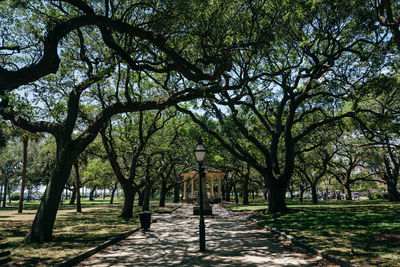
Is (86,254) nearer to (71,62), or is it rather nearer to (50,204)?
(50,204)

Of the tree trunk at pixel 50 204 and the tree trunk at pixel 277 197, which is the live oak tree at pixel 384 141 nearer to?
the tree trunk at pixel 277 197

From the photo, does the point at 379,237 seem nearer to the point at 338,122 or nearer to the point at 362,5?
the point at 362,5

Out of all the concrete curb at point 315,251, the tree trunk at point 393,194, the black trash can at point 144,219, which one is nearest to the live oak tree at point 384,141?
the tree trunk at point 393,194

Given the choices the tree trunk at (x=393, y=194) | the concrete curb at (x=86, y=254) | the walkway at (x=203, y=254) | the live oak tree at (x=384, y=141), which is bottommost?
the walkway at (x=203, y=254)

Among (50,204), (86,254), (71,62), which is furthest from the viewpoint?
(71,62)

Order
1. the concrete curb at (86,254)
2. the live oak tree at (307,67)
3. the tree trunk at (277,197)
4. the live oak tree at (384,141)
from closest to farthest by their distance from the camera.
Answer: the concrete curb at (86,254) < the live oak tree at (307,67) < the tree trunk at (277,197) < the live oak tree at (384,141)

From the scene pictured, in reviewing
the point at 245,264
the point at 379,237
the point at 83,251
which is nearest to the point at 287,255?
the point at 245,264

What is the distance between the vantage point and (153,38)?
859cm

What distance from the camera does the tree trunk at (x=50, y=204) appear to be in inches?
337

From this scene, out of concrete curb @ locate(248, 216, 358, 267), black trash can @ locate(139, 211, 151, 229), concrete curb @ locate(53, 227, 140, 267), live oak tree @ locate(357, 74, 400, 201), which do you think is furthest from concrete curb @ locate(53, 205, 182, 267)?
live oak tree @ locate(357, 74, 400, 201)

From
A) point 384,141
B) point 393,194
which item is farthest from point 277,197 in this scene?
point 393,194

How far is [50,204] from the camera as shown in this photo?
28.8 ft

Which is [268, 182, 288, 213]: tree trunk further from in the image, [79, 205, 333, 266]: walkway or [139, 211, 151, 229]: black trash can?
[139, 211, 151, 229]: black trash can

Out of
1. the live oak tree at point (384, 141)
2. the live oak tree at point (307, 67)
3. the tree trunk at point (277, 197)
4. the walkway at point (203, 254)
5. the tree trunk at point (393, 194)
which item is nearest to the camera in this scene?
the walkway at point (203, 254)
